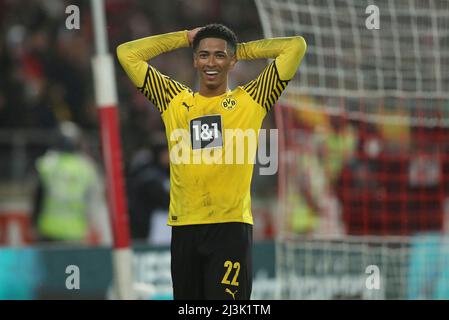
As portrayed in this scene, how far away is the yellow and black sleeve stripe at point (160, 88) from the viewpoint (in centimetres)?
616

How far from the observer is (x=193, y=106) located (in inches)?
238

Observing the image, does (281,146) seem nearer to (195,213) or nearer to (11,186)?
(195,213)

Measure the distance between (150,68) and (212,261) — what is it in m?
1.08

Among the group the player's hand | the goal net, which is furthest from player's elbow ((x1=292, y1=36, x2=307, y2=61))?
the goal net

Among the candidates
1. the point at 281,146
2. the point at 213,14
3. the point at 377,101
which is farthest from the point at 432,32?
the point at 213,14

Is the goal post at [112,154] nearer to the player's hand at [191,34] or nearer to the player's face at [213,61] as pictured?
the player's hand at [191,34]

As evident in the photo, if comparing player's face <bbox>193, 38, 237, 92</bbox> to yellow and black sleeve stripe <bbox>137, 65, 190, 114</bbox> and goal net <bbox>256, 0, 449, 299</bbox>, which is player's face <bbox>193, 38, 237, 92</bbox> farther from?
goal net <bbox>256, 0, 449, 299</bbox>

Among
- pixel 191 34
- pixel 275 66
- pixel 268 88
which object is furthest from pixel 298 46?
pixel 191 34

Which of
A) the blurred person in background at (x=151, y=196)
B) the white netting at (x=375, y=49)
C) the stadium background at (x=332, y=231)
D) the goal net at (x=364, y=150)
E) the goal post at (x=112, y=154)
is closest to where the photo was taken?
the goal post at (x=112, y=154)

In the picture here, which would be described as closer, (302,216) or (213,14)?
(302,216)

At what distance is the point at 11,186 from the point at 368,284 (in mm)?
6495

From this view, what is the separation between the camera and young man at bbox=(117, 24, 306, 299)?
5.95 meters

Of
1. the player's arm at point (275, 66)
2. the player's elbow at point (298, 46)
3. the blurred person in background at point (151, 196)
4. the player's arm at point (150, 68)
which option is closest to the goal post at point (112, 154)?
the player's arm at point (150, 68)

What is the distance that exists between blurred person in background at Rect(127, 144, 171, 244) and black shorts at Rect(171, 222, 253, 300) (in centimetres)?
527
